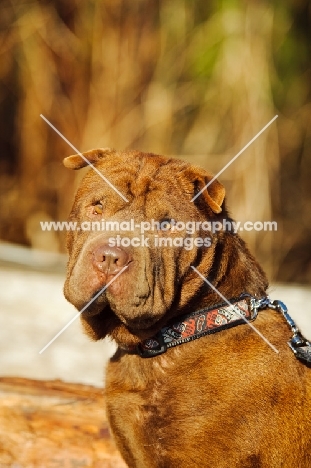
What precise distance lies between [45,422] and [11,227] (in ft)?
19.4

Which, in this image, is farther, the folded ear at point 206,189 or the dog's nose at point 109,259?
the folded ear at point 206,189

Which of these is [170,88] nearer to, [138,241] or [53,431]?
[53,431]

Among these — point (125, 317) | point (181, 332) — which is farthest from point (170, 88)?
point (125, 317)

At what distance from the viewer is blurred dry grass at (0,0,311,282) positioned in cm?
988

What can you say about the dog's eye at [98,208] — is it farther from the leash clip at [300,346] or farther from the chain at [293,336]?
the leash clip at [300,346]

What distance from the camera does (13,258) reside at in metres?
9.42

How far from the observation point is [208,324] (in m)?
3.72

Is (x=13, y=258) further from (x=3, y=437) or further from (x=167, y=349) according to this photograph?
(x=167, y=349)

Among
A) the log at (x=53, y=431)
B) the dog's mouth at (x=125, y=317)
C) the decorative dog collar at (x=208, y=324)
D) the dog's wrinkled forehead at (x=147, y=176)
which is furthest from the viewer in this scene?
the log at (x=53, y=431)

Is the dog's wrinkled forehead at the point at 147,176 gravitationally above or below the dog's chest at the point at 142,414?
above

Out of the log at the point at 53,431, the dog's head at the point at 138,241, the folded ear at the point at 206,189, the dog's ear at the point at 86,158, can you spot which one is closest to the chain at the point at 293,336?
the dog's head at the point at 138,241

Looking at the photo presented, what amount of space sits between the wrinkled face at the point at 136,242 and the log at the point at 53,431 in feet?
3.43

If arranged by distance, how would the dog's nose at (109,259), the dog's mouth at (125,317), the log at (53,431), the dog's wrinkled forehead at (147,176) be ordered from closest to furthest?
the dog's nose at (109,259)
the dog's mouth at (125,317)
the dog's wrinkled forehead at (147,176)
the log at (53,431)

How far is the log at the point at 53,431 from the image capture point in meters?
4.61
